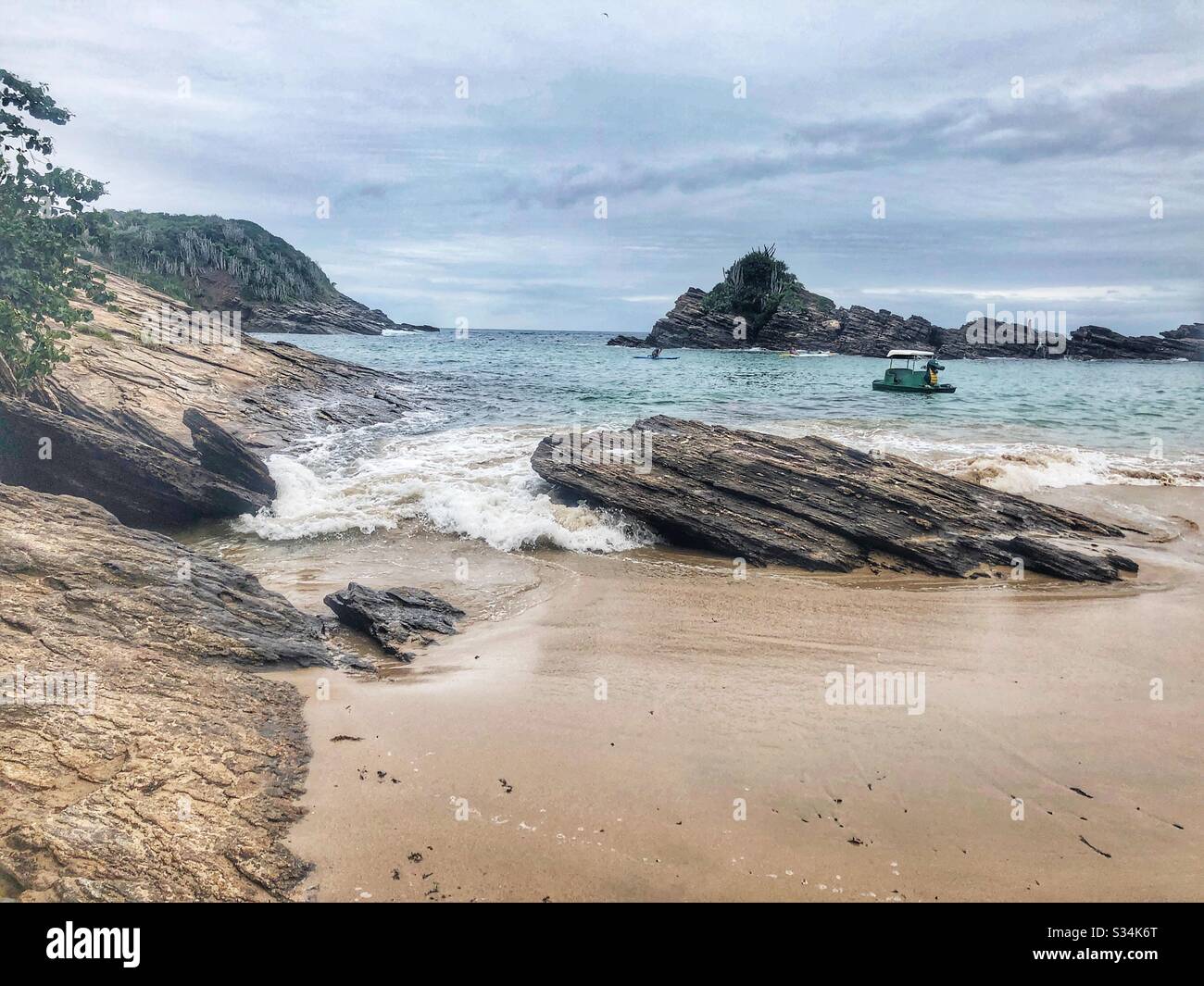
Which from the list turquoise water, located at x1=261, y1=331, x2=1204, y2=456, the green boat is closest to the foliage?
turquoise water, located at x1=261, y1=331, x2=1204, y2=456

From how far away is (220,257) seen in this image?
11331 cm

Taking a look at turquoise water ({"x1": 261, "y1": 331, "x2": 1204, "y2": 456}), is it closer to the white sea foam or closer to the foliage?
the white sea foam

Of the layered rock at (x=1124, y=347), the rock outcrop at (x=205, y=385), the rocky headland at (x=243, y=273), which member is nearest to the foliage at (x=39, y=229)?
the rock outcrop at (x=205, y=385)

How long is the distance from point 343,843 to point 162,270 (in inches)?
4694

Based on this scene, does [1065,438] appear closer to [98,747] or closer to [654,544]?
[654,544]

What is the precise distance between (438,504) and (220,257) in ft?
404

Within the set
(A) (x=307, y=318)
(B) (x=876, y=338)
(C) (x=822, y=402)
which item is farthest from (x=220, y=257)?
(C) (x=822, y=402)

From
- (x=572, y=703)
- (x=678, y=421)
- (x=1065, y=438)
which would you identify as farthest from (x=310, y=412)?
(x=1065, y=438)

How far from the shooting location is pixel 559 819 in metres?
4.30

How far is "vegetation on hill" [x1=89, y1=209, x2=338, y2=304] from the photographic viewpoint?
10119 centimetres

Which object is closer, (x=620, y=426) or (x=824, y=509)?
(x=824, y=509)

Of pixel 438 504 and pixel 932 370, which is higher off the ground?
pixel 932 370

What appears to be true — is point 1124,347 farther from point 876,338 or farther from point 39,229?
point 39,229

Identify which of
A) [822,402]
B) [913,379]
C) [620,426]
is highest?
[913,379]
